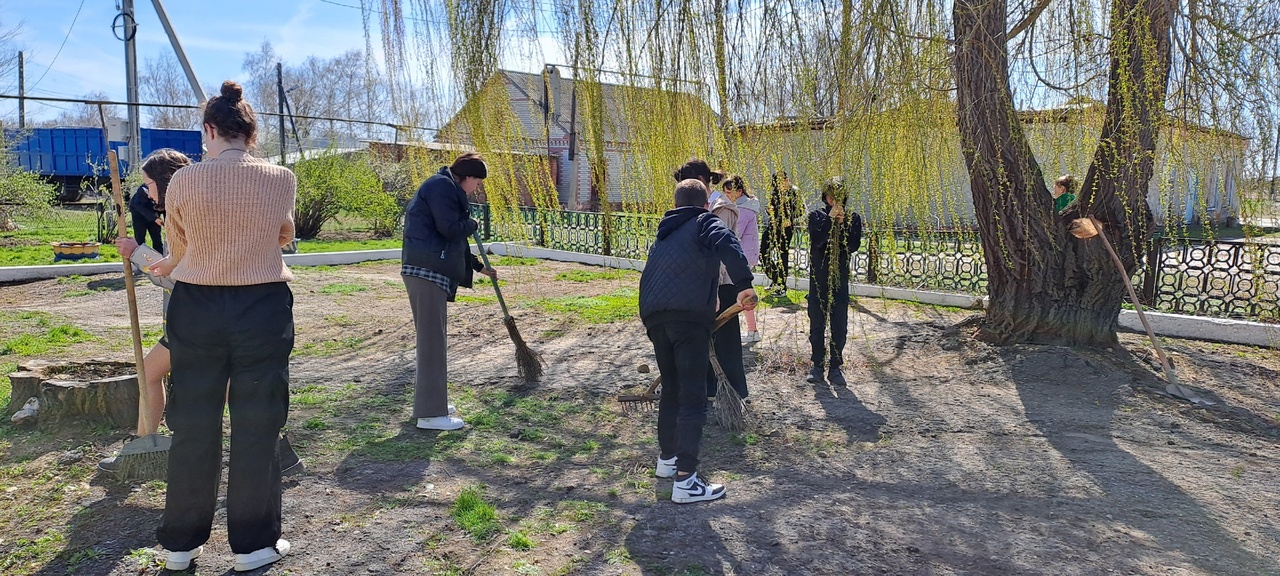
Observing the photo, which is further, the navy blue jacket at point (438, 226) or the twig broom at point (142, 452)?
the navy blue jacket at point (438, 226)

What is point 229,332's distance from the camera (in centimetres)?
284

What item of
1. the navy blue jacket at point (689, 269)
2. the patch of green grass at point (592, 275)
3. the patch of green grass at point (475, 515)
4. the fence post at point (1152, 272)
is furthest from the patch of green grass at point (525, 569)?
the patch of green grass at point (592, 275)

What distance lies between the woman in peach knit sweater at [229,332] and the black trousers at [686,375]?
165 cm

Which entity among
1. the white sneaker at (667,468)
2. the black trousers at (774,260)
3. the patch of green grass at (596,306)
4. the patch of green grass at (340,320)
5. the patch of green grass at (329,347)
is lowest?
the white sneaker at (667,468)

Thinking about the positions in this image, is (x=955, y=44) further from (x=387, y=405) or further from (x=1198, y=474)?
(x=387, y=405)

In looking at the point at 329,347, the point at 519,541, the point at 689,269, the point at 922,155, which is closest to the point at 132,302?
the point at 519,541

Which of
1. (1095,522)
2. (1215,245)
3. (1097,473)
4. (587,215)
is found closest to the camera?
(1095,522)

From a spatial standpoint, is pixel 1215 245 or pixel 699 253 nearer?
pixel 699 253

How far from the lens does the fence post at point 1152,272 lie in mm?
7773

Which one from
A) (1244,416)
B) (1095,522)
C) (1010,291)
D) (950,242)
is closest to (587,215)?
(950,242)

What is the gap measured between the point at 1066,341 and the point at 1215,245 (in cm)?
232

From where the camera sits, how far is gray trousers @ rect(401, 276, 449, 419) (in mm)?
4629

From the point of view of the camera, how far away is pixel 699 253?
3850 millimetres

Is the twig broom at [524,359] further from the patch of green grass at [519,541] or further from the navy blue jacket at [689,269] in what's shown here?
the patch of green grass at [519,541]
